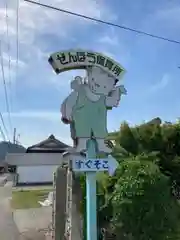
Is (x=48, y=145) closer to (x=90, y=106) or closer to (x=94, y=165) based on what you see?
(x=90, y=106)

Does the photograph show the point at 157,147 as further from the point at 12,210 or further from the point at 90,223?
the point at 12,210

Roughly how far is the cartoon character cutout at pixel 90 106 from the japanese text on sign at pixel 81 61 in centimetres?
12

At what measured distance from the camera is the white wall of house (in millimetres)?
33906

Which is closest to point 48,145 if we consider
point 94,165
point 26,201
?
point 26,201

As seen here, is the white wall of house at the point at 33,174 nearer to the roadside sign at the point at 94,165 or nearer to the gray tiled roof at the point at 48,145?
the gray tiled roof at the point at 48,145

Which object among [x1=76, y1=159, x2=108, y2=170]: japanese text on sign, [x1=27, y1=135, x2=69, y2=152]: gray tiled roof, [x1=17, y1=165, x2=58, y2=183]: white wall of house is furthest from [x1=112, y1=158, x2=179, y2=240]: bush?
[x1=27, y1=135, x2=69, y2=152]: gray tiled roof

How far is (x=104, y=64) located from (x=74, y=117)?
1269 mm

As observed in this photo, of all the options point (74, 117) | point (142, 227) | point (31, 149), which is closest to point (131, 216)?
point (142, 227)

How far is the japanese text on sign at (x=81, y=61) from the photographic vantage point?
6.27 m

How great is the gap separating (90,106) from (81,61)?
928mm

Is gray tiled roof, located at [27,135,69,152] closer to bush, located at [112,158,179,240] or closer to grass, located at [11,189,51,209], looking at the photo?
grass, located at [11,189,51,209]

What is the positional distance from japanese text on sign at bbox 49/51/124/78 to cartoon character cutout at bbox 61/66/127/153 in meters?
0.12

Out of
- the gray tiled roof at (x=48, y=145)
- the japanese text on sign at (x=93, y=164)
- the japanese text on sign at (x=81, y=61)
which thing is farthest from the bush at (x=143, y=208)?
the gray tiled roof at (x=48, y=145)

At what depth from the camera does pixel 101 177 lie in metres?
7.98
